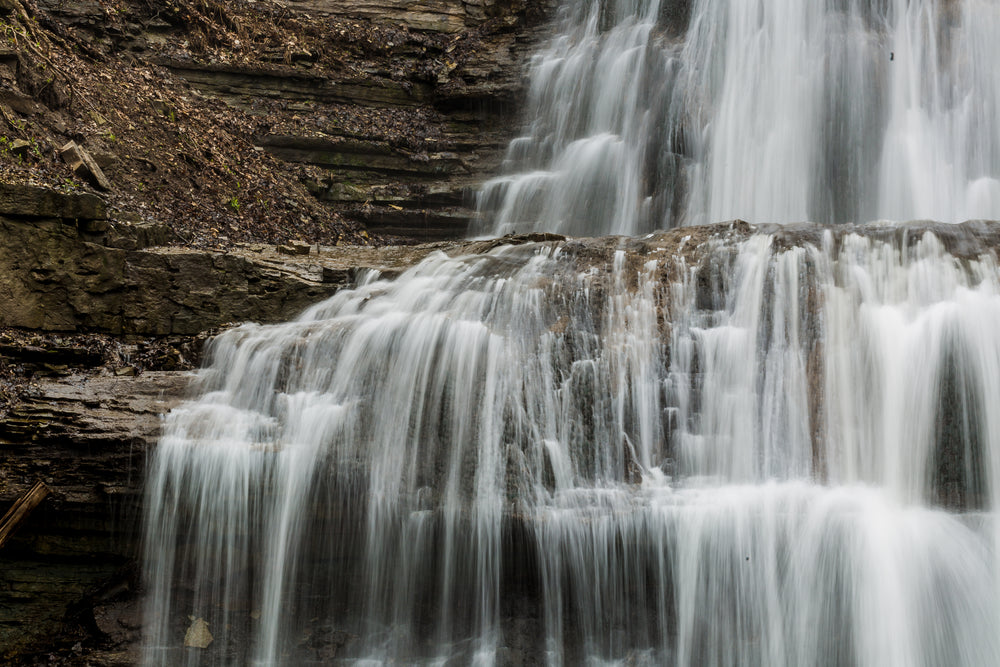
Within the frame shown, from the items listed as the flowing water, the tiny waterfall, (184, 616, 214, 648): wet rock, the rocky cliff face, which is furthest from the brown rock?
(184, 616, 214, 648): wet rock

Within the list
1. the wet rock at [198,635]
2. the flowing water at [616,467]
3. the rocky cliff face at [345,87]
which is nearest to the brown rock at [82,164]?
the rocky cliff face at [345,87]

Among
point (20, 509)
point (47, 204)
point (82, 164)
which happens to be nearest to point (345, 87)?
point (82, 164)

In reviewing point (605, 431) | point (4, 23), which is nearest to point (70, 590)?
point (605, 431)

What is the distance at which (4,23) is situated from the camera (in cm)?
981

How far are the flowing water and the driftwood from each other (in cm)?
83

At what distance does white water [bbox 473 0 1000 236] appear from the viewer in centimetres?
1077

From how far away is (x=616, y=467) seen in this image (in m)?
6.03

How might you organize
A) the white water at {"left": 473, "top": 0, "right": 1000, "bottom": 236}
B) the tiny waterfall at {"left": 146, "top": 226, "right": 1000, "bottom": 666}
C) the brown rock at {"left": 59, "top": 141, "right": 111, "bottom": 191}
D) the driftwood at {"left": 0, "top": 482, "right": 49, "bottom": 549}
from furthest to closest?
the white water at {"left": 473, "top": 0, "right": 1000, "bottom": 236}, the brown rock at {"left": 59, "top": 141, "right": 111, "bottom": 191}, the driftwood at {"left": 0, "top": 482, "right": 49, "bottom": 549}, the tiny waterfall at {"left": 146, "top": 226, "right": 1000, "bottom": 666}

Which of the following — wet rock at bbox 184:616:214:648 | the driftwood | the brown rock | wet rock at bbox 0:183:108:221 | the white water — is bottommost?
wet rock at bbox 184:616:214:648

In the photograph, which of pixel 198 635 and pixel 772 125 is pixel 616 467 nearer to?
pixel 198 635

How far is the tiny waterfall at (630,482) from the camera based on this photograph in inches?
216

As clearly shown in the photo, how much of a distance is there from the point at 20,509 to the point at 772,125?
10.5m

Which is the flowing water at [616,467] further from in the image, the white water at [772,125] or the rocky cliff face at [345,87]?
the rocky cliff face at [345,87]

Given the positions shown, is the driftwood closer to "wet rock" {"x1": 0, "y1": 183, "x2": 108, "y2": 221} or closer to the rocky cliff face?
"wet rock" {"x1": 0, "y1": 183, "x2": 108, "y2": 221}
